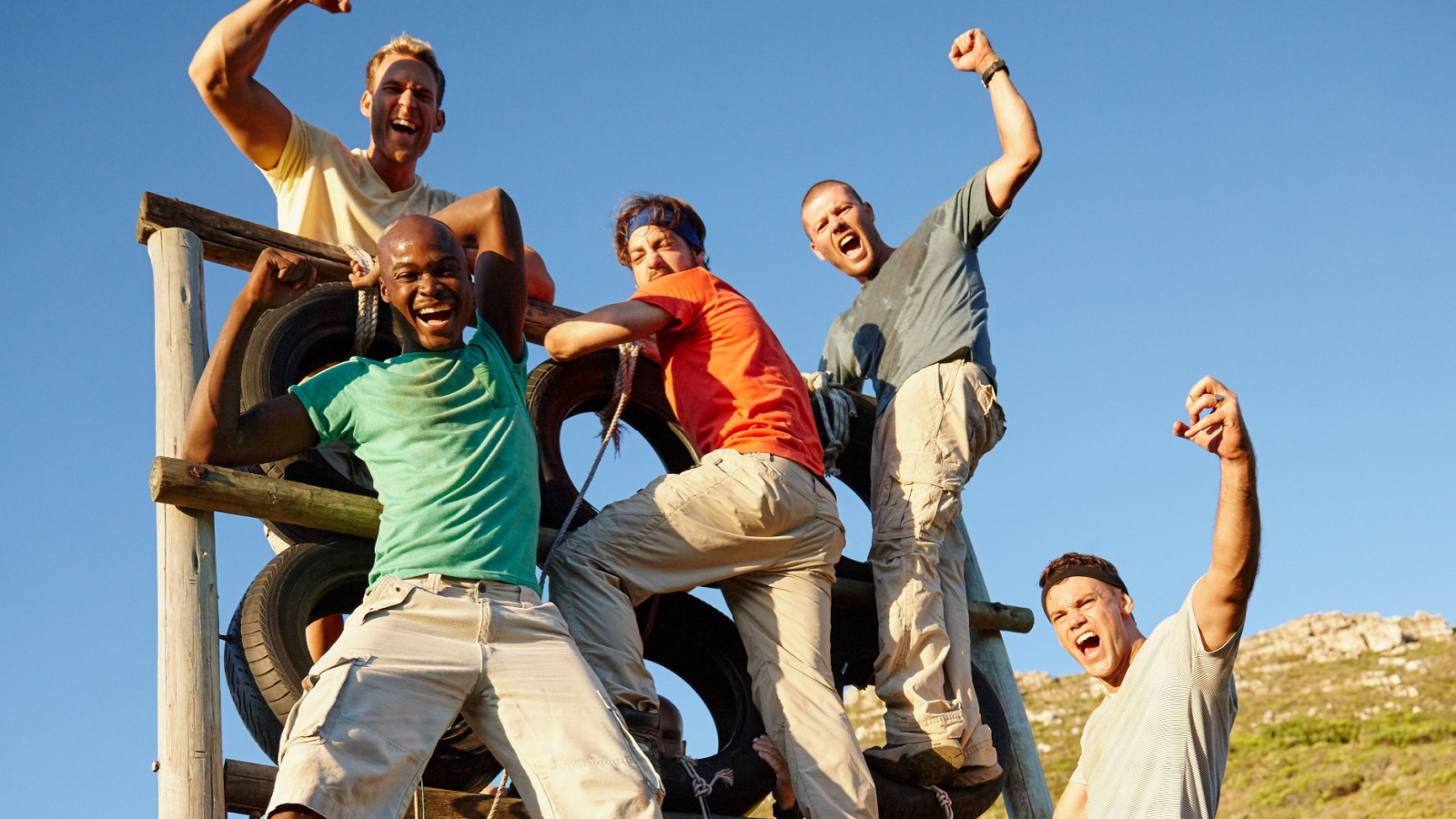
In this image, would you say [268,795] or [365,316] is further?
[365,316]

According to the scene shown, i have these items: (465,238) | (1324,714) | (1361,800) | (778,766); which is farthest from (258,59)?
(1324,714)

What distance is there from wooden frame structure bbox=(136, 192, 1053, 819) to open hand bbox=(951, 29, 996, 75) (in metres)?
2.60

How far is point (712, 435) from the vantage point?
5523mm

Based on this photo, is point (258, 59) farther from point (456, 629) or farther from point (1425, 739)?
point (1425, 739)

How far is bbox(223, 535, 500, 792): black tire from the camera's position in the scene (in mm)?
4922

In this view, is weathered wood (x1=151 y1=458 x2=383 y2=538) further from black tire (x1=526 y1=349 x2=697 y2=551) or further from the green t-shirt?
black tire (x1=526 y1=349 x2=697 y2=551)

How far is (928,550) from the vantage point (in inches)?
237

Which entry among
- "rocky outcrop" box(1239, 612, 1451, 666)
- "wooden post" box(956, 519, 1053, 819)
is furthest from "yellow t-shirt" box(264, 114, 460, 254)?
"rocky outcrop" box(1239, 612, 1451, 666)

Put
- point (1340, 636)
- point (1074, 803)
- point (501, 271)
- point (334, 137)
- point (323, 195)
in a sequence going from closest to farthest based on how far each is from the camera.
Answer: point (1074, 803) < point (501, 271) < point (323, 195) < point (334, 137) < point (1340, 636)

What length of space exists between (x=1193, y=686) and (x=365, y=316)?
10.6 feet

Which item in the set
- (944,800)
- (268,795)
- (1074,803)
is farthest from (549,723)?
(944,800)

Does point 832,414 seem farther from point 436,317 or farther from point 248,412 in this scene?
point 248,412

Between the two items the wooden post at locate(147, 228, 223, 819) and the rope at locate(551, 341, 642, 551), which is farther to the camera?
the rope at locate(551, 341, 642, 551)

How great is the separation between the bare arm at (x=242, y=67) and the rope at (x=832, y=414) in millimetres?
2427
